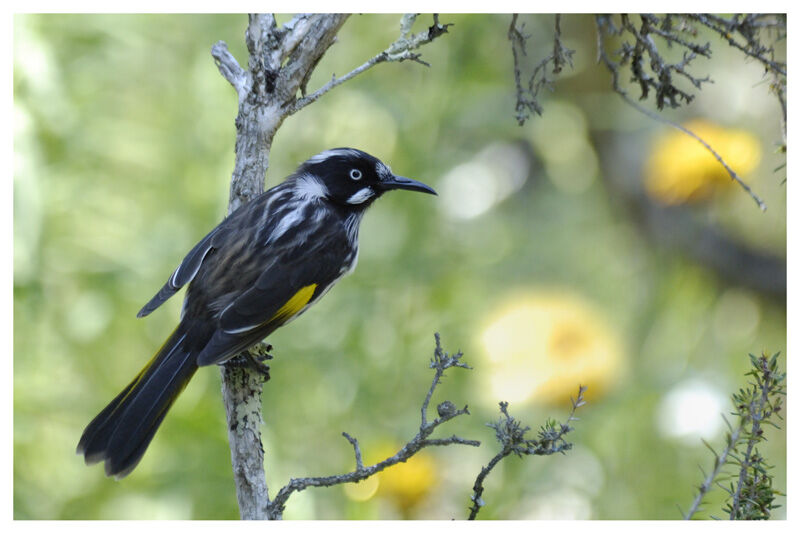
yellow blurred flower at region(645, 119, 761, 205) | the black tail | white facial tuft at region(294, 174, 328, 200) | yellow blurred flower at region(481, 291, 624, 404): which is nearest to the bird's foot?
the black tail

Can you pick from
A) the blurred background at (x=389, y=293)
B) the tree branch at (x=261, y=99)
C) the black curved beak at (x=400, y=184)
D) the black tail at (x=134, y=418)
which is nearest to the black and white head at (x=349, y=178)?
Result: the black curved beak at (x=400, y=184)

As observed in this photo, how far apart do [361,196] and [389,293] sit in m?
0.78

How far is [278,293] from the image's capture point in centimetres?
235

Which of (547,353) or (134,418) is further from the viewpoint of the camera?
(547,353)

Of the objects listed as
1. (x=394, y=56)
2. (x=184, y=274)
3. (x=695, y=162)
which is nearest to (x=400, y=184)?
(x=394, y=56)

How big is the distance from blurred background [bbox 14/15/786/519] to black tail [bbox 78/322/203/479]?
51 centimetres

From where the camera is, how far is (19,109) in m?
2.81

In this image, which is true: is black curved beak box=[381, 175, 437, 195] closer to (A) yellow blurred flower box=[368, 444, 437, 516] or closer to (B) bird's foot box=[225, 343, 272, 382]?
(B) bird's foot box=[225, 343, 272, 382]

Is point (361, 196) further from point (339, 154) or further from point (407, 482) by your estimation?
point (407, 482)

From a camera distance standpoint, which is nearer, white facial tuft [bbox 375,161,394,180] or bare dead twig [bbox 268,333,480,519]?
bare dead twig [bbox 268,333,480,519]

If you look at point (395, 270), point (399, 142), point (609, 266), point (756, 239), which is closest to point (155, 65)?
point (399, 142)

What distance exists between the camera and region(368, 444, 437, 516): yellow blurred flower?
2756 millimetres

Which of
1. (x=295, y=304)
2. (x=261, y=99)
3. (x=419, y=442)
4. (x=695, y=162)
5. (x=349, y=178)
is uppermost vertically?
(x=695, y=162)
